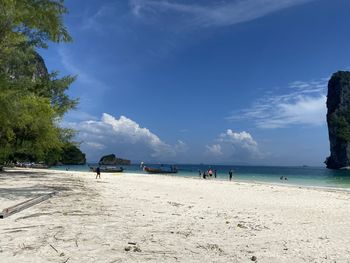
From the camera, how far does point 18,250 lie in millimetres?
6723

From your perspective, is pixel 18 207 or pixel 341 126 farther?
pixel 341 126

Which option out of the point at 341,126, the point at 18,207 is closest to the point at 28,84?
the point at 18,207

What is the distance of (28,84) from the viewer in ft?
74.1

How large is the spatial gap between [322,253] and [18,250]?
18.9 ft

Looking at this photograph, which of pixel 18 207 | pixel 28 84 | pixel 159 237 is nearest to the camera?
pixel 159 237

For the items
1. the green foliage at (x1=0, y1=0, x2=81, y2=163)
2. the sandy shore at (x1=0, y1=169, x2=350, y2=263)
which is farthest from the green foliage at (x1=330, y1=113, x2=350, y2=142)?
the sandy shore at (x1=0, y1=169, x2=350, y2=263)

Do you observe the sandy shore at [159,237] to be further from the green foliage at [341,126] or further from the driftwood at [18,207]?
the green foliage at [341,126]

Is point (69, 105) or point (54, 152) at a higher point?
point (69, 105)

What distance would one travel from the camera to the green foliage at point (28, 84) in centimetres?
1484

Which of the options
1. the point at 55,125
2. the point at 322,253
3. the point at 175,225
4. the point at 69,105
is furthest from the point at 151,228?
the point at 69,105

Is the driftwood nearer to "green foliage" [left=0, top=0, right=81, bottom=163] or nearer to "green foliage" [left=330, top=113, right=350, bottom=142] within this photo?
"green foliage" [left=0, top=0, right=81, bottom=163]

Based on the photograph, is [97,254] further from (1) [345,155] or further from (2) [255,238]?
(1) [345,155]

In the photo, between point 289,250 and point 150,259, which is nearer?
point 150,259

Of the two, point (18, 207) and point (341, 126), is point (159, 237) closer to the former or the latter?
point (18, 207)
